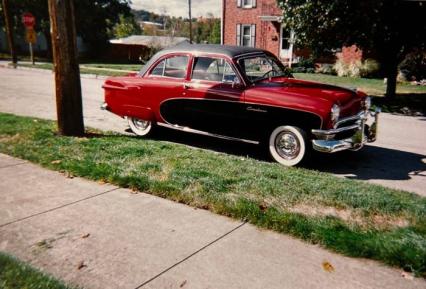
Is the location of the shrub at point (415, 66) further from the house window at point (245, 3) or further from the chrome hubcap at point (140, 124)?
the chrome hubcap at point (140, 124)

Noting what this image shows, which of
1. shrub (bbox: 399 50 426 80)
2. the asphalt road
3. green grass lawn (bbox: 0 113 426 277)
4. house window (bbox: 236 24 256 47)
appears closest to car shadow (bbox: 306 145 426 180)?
the asphalt road

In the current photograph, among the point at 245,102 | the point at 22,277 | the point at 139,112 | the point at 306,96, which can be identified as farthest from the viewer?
the point at 139,112

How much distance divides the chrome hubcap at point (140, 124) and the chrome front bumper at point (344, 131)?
3.59 metres

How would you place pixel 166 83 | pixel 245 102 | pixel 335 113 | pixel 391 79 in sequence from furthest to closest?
pixel 391 79
pixel 166 83
pixel 245 102
pixel 335 113

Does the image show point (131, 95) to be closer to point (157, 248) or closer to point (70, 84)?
point (70, 84)

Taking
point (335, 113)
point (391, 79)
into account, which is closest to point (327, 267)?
point (335, 113)

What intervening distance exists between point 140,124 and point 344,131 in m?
4.09

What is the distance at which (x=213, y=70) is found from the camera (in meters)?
7.02

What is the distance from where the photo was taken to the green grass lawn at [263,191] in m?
3.76

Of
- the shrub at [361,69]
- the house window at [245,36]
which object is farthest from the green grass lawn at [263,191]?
the house window at [245,36]

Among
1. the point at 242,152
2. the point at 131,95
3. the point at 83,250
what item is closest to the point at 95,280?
the point at 83,250

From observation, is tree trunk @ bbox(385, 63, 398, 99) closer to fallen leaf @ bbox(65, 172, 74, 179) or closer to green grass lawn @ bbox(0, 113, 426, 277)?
green grass lawn @ bbox(0, 113, 426, 277)

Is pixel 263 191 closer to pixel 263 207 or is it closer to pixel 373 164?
pixel 263 207

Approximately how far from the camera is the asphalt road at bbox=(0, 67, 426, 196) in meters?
6.09
